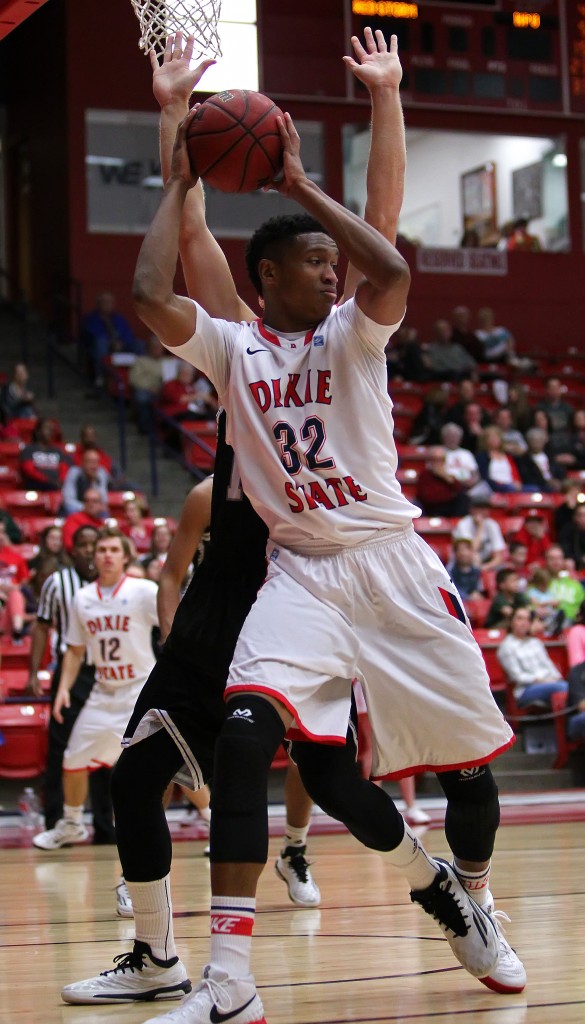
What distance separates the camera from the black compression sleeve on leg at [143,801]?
355 centimetres

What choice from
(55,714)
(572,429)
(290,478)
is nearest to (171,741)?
(290,478)

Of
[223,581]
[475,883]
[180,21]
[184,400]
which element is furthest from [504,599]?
[223,581]

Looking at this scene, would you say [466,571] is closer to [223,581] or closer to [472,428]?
[472,428]

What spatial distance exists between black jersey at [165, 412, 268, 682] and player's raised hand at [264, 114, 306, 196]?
65 cm

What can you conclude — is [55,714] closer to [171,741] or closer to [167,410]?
[171,741]


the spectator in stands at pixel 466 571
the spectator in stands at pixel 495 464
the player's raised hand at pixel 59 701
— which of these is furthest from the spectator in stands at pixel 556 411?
the player's raised hand at pixel 59 701

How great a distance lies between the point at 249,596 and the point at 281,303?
0.78m

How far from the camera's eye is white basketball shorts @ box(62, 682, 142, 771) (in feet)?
26.0

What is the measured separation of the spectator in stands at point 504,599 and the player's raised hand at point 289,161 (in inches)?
332

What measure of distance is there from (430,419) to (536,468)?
1.42m

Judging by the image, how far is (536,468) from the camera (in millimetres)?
15797

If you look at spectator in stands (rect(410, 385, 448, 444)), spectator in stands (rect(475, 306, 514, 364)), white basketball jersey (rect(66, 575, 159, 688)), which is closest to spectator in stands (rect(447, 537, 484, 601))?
spectator in stands (rect(410, 385, 448, 444))

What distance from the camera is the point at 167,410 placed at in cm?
1581

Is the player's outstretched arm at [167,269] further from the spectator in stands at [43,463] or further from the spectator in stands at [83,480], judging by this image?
the spectator in stands at [43,463]
